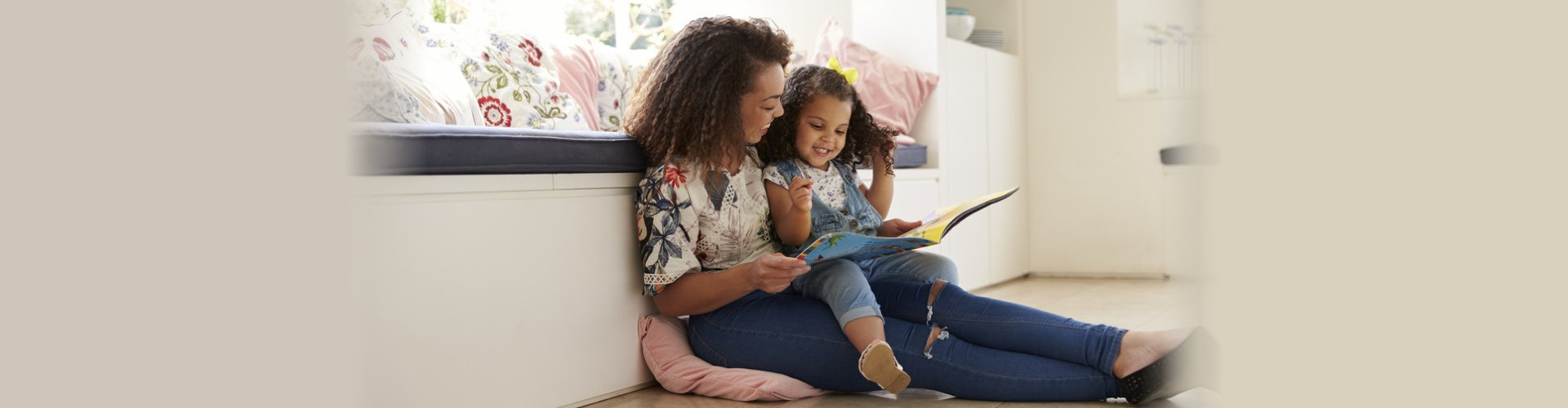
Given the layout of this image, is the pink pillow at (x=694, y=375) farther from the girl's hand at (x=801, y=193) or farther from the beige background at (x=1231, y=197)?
the beige background at (x=1231, y=197)

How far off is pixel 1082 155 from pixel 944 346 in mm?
1890

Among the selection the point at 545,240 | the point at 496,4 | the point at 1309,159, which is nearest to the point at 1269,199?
the point at 1309,159

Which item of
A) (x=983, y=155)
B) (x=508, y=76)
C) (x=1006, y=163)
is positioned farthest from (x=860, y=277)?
(x=1006, y=163)

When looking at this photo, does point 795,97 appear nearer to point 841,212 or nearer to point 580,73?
point 841,212

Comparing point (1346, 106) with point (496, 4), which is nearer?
point (1346, 106)

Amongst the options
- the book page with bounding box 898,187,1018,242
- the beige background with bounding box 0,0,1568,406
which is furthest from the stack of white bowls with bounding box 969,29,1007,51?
the beige background with bounding box 0,0,1568,406

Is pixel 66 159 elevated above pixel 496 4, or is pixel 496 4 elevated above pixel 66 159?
pixel 496 4

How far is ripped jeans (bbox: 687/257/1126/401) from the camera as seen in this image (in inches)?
55.5

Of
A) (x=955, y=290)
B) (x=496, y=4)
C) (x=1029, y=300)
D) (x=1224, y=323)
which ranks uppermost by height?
(x=496, y=4)

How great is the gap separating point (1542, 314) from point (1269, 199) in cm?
4

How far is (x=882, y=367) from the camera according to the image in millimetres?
1318

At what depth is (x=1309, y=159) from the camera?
193 mm

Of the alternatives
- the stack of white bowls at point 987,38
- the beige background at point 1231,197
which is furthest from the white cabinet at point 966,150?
the beige background at point 1231,197

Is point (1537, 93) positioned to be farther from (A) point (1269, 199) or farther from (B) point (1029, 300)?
(B) point (1029, 300)
